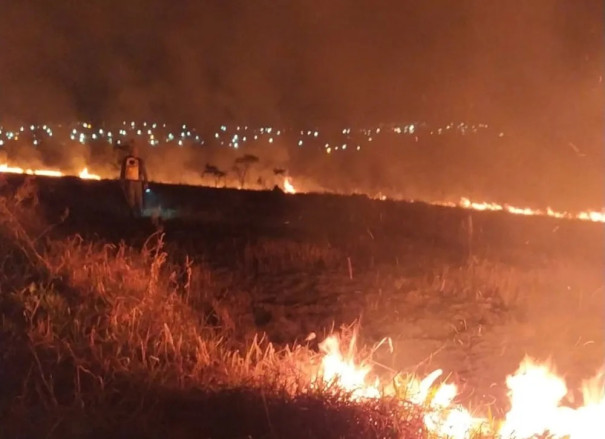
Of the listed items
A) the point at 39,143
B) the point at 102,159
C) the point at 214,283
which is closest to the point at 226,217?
the point at 214,283

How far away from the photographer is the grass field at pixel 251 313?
15.4ft

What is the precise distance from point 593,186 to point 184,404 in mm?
25680

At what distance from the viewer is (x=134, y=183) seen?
12641 mm

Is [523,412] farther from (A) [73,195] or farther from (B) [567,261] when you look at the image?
(A) [73,195]

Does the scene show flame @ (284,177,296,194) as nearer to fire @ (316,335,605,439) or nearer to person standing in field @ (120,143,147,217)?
person standing in field @ (120,143,147,217)

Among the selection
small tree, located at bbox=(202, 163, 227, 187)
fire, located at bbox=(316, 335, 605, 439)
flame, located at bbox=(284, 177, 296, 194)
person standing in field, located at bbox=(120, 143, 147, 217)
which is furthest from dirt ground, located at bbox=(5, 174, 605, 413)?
small tree, located at bbox=(202, 163, 227, 187)

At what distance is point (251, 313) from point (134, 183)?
18.8 ft

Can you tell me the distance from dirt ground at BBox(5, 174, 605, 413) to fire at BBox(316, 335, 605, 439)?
1.73 feet

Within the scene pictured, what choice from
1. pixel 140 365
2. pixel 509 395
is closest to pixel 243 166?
pixel 509 395

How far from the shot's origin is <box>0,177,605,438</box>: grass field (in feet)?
15.4

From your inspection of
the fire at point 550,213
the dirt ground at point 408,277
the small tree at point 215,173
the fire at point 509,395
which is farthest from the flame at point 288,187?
the fire at point 509,395

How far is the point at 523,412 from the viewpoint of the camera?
5.57 m

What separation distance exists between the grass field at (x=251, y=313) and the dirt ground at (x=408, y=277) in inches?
1.1

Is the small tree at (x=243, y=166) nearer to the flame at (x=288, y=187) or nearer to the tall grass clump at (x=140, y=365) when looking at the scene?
the flame at (x=288, y=187)
